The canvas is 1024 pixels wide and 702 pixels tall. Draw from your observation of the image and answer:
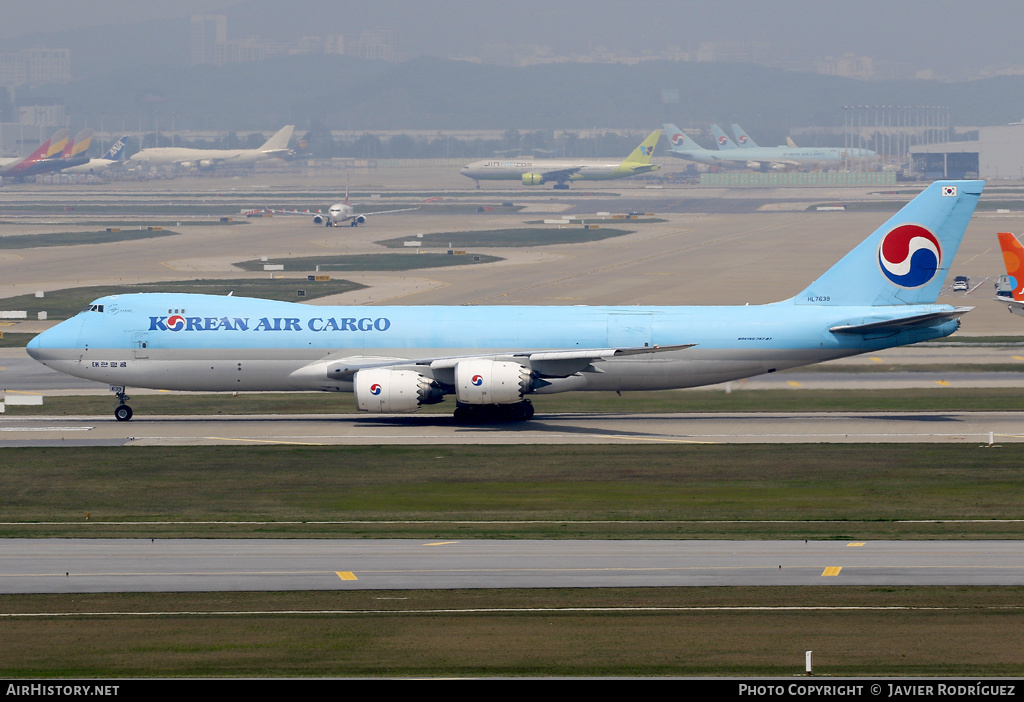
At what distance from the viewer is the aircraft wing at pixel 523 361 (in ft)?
177

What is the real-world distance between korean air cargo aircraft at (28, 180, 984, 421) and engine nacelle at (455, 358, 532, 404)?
0.57 m

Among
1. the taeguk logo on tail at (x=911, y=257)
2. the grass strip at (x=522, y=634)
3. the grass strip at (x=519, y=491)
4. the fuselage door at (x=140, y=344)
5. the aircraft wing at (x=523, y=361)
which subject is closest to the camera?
the grass strip at (x=522, y=634)

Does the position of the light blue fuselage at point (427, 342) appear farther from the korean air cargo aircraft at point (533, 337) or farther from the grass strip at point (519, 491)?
the grass strip at point (519, 491)

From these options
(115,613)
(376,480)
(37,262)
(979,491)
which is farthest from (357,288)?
(115,613)

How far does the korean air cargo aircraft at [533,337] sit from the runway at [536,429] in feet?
5.46

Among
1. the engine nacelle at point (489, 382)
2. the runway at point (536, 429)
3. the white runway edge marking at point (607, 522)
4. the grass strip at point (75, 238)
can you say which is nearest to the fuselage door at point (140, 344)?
the runway at point (536, 429)

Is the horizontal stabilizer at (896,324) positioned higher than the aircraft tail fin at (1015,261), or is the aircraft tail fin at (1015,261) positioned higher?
the aircraft tail fin at (1015,261)

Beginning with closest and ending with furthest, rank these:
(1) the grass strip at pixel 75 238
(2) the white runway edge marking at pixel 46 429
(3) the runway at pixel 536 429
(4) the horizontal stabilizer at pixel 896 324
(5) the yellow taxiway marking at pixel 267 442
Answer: (5) the yellow taxiway marking at pixel 267 442 → (3) the runway at pixel 536 429 → (4) the horizontal stabilizer at pixel 896 324 → (2) the white runway edge marking at pixel 46 429 → (1) the grass strip at pixel 75 238

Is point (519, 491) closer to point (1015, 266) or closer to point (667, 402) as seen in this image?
point (667, 402)

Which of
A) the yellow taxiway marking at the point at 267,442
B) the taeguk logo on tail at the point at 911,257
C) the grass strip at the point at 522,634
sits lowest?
the grass strip at the point at 522,634

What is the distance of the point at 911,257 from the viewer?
181 ft

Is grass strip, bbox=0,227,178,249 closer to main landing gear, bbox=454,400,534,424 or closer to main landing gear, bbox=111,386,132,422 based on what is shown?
main landing gear, bbox=111,386,132,422

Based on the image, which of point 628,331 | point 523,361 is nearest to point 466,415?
point 523,361

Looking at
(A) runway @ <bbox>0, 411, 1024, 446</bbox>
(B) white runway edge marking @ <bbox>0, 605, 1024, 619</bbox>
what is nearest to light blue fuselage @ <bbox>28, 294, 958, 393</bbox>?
(A) runway @ <bbox>0, 411, 1024, 446</bbox>
